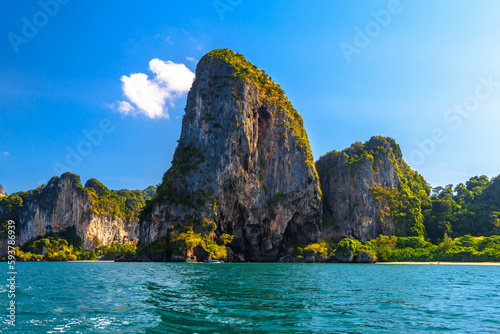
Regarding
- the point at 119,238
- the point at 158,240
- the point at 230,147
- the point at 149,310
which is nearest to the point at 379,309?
the point at 149,310

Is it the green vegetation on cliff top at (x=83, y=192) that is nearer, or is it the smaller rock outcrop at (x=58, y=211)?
the smaller rock outcrop at (x=58, y=211)

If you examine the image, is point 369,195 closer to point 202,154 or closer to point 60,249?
point 202,154

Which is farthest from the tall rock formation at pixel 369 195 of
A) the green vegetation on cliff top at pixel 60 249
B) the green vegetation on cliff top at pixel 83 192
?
the green vegetation on cliff top at pixel 83 192

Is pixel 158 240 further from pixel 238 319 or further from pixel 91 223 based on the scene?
pixel 238 319

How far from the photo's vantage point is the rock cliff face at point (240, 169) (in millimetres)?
95438

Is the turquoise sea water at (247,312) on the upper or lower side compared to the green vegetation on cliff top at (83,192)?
lower

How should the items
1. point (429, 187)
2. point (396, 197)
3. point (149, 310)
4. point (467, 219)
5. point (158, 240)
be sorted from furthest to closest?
1. point (429, 187)
2. point (396, 197)
3. point (467, 219)
4. point (158, 240)
5. point (149, 310)

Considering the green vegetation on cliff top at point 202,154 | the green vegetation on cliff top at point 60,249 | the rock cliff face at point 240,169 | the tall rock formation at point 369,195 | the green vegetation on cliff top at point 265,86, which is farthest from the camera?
the green vegetation on cliff top at point 60,249

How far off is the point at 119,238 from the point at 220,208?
308ft

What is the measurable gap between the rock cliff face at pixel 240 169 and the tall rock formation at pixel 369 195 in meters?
11.6

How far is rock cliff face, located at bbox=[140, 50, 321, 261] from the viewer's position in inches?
3757

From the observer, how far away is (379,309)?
15312mm

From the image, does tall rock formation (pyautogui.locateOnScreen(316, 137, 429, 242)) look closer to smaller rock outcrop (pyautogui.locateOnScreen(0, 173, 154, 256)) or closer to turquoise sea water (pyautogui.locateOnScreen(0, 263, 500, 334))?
turquoise sea water (pyautogui.locateOnScreen(0, 263, 500, 334))

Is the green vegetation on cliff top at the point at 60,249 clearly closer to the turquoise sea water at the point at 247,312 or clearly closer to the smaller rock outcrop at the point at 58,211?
the smaller rock outcrop at the point at 58,211
